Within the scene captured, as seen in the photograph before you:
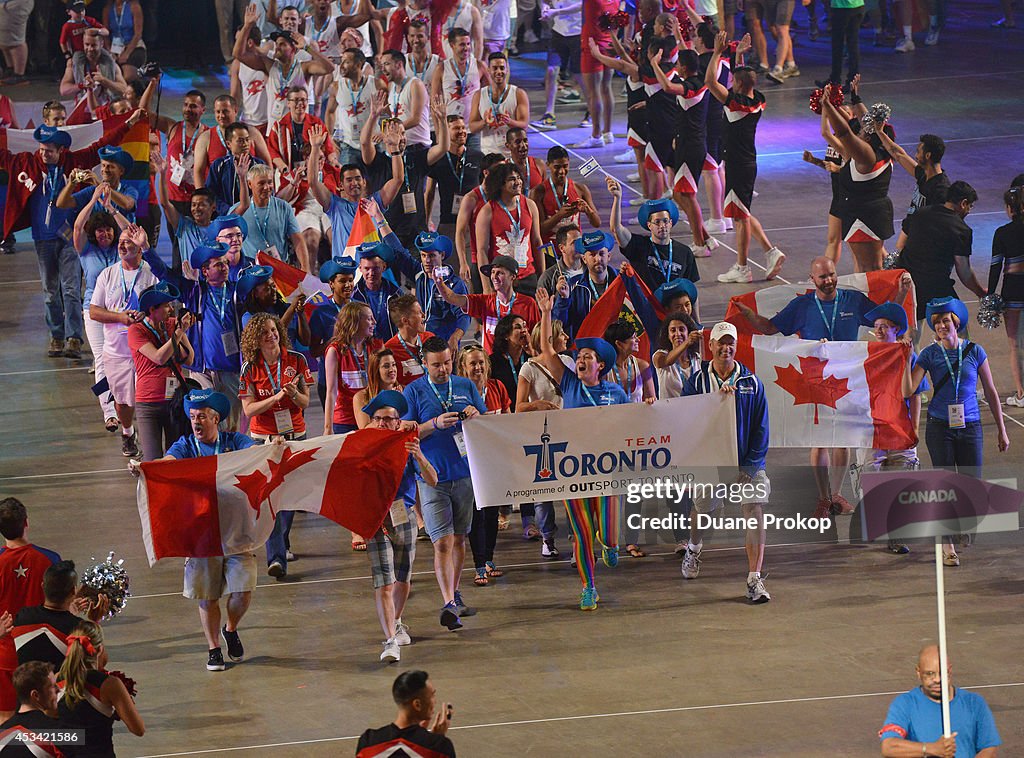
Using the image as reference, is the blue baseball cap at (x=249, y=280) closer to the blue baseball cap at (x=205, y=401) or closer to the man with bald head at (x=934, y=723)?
the blue baseball cap at (x=205, y=401)

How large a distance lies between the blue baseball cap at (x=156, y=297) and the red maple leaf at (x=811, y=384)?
14.6ft

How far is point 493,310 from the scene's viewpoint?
12.8 metres

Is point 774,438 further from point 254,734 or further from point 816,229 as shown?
point 816,229

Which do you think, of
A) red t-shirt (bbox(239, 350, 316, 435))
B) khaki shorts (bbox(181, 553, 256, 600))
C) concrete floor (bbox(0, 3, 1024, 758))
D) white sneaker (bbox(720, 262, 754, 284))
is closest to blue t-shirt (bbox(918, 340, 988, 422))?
concrete floor (bbox(0, 3, 1024, 758))

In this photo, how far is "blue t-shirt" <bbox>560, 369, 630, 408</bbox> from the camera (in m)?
10.9

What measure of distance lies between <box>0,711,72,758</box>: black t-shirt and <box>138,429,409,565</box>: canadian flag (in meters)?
2.48

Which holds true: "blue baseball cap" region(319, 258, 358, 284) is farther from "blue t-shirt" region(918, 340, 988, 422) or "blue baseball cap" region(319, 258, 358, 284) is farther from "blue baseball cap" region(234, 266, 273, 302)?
"blue t-shirt" region(918, 340, 988, 422)

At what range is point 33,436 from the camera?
14523 mm

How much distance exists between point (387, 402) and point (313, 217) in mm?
6046

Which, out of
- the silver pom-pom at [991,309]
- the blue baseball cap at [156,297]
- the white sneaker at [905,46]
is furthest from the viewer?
the white sneaker at [905,46]

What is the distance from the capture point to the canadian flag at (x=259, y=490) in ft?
32.9

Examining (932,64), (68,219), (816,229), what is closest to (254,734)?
(68,219)

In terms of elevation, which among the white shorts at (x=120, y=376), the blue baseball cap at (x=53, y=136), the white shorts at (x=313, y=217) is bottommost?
the white shorts at (x=120, y=376)

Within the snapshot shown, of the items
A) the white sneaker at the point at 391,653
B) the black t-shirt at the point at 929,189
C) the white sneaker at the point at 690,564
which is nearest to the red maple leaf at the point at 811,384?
the white sneaker at the point at 690,564
